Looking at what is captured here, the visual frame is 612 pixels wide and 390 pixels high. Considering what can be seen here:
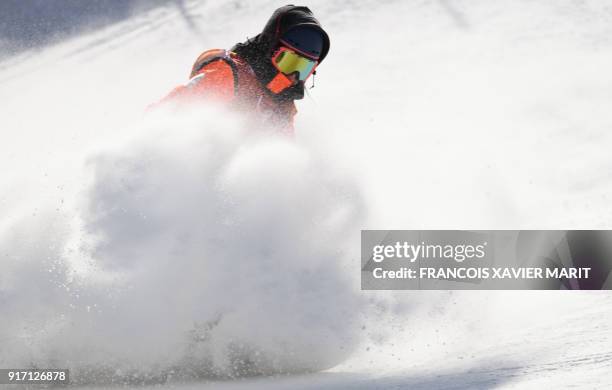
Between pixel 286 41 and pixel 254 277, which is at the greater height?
pixel 286 41

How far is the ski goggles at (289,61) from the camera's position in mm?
4707

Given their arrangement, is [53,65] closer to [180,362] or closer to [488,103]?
[488,103]

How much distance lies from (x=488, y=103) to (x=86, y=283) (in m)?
5.37

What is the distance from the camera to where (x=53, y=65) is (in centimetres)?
973

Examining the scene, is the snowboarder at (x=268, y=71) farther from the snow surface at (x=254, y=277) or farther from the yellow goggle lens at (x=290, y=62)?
the snow surface at (x=254, y=277)

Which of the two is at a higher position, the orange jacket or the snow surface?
the orange jacket

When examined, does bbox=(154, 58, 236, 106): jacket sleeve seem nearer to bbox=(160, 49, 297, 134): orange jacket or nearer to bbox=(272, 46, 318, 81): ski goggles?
bbox=(160, 49, 297, 134): orange jacket

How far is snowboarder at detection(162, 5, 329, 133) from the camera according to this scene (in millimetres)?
4617

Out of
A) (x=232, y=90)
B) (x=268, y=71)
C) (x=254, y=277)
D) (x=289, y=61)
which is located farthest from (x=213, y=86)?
(x=254, y=277)

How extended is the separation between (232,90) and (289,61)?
1.25 feet

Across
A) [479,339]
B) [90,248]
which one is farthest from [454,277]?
[90,248]

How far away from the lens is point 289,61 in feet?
15.5

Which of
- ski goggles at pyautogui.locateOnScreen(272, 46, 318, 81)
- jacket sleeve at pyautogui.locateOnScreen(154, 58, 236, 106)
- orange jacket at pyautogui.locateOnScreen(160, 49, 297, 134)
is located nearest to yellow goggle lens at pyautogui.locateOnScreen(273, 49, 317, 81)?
ski goggles at pyautogui.locateOnScreen(272, 46, 318, 81)

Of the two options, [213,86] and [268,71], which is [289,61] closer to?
[268,71]
